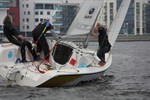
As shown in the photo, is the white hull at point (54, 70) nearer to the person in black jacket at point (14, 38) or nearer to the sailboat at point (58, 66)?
the sailboat at point (58, 66)

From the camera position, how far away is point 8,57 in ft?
60.8

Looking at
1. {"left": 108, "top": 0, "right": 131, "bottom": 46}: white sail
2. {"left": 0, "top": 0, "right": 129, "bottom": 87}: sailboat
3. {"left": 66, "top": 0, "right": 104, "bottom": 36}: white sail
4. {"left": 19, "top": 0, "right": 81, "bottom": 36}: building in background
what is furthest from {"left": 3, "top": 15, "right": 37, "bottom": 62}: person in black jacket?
{"left": 19, "top": 0, "right": 81, "bottom": 36}: building in background

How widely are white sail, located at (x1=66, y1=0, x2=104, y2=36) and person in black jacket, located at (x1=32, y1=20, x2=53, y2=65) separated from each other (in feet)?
5.45

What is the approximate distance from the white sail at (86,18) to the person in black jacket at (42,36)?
166 cm

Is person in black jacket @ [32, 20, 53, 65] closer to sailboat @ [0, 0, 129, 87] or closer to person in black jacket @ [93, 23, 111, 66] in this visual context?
sailboat @ [0, 0, 129, 87]

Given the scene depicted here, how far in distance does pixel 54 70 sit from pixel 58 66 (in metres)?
1.46

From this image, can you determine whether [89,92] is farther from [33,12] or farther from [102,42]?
[33,12]

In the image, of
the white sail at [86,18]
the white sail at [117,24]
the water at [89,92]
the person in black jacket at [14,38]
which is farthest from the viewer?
the white sail at [117,24]

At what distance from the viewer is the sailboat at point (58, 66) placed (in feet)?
56.6

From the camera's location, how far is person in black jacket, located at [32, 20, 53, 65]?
18766 millimetres

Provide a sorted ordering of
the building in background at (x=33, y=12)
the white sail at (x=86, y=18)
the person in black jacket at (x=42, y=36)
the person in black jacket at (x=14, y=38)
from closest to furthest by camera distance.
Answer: the person in black jacket at (x=14, y=38)
the person in black jacket at (x=42, y=36)
the white sail at (x=86, y=18)
the building in background at (x=33, y=12)

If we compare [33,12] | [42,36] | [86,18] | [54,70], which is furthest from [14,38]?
[33,12]

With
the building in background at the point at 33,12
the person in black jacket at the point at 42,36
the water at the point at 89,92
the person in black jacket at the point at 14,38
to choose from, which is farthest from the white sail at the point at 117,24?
the building in background at the point at 33,12

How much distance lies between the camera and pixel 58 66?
1872cm
